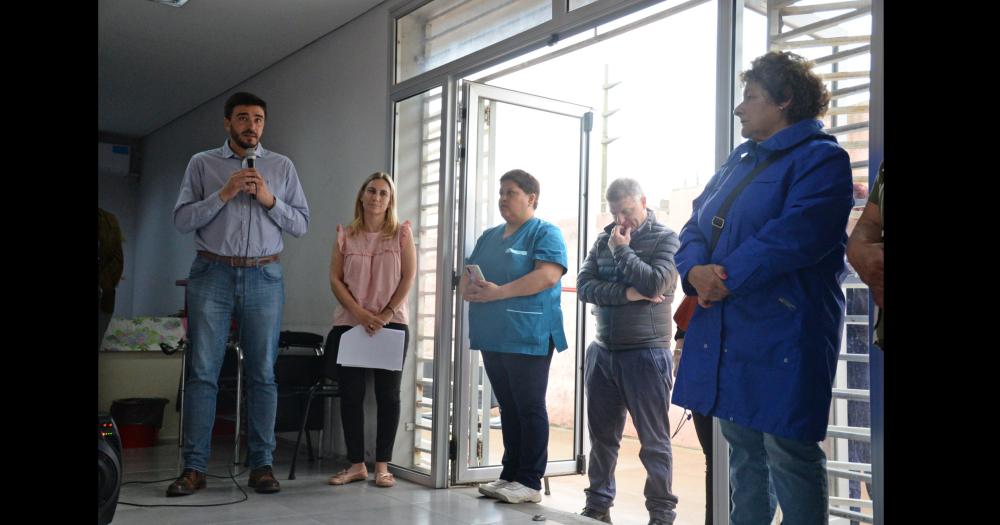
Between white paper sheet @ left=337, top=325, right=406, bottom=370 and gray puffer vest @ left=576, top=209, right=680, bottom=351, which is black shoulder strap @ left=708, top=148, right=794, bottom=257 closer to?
gray puffer vest @ left=576, top=209, right=680, bottom=351

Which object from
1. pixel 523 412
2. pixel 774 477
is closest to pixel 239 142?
pixel 523 412

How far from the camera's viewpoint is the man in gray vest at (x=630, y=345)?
10.9 ft

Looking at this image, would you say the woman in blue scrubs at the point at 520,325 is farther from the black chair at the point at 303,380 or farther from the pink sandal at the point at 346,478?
the black chair at the point at 303,380

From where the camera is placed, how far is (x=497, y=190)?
14.1ft

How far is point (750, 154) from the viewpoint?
2.23 metres

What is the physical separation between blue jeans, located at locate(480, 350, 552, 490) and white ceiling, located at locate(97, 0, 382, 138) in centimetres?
Answer: 232

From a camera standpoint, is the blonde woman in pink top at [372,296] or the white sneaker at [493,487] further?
the blonde woman in pink top at [372,296]

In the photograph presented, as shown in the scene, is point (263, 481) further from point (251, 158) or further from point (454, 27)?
point (454, 27)

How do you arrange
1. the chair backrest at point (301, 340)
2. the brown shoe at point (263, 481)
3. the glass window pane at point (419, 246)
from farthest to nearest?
the chair backrest at point (301, 340), the glass window pane at point (419, 246), the brown shoe at point (263, 481)

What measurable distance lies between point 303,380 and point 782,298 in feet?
10.7

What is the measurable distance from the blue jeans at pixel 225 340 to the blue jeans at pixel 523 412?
3.18 feet

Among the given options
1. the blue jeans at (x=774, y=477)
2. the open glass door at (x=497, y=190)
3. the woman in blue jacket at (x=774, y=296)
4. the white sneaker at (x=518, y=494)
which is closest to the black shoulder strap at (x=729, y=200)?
the woman in blue jacket at (x=774, y=296)

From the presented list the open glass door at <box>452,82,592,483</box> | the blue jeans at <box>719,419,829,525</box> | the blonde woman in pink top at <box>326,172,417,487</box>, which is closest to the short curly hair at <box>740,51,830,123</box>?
the blue jeans at <box>719,419,829,525</box>
